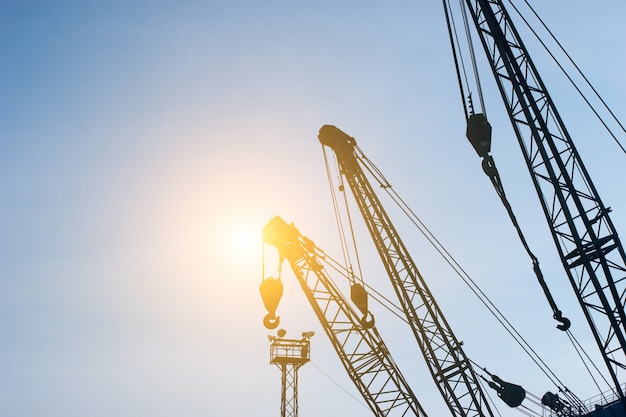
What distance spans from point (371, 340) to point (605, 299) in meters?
10.8

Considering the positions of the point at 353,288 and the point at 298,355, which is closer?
the point at 353,288

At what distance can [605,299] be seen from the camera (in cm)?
1959

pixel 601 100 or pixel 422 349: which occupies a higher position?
pixel 601 100

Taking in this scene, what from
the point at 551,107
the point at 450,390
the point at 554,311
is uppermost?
the point at 551,107

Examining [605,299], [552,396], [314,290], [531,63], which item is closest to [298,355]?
[314,290]

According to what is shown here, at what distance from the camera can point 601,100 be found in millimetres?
21797

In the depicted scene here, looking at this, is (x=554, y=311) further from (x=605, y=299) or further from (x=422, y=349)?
(x=422, y=349)

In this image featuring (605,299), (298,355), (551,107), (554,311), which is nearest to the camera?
(605,299)

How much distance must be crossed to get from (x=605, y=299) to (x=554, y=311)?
354 cm

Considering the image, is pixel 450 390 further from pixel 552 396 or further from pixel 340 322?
pixel 552 396

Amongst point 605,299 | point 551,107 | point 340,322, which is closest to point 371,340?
point 340,322

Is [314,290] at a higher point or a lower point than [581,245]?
higher

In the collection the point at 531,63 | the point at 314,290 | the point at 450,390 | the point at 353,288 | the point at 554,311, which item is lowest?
the point at 450,390

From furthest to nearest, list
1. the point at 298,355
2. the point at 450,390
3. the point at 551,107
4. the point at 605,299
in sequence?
the point at 298,355 < the point at 450,390 < the point at 551,107 < the point at 605,299
